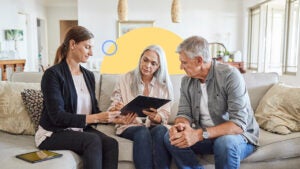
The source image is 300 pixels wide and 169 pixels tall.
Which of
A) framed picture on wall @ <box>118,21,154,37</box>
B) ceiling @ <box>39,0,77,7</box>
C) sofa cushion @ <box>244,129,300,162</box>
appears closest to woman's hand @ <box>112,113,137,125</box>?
sofa cushion @ <box>244,129,300,162</box>

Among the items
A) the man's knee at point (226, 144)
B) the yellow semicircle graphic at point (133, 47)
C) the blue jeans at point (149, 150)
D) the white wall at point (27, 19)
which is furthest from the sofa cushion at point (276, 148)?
the white wall at point (27, 19)

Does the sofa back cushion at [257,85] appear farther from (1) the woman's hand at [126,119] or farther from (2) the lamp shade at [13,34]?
(2) the lamp shade at [13,34]

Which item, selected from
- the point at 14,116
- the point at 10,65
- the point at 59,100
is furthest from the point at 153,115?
the point at 10,65

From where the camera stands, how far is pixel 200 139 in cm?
156

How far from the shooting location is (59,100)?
164cm

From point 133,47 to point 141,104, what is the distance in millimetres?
2905

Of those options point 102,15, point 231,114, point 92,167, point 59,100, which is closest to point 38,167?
point 92,167

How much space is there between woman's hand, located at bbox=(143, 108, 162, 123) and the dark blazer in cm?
43

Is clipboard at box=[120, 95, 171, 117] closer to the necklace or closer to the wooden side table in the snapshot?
the necklace

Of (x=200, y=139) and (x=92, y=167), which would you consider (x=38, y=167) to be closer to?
(x=92, y=167)

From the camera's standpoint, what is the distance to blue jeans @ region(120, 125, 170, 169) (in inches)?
66.9

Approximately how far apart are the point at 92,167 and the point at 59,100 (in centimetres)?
43

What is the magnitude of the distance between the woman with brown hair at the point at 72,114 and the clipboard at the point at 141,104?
14 cm

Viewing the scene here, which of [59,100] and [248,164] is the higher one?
[59,100]
